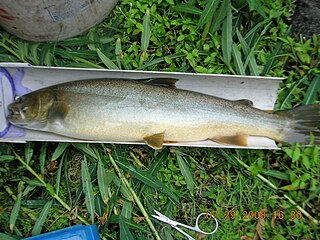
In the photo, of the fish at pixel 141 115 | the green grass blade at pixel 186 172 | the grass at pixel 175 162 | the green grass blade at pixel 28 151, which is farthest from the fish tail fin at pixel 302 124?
the green grass blade at pixel 28 151

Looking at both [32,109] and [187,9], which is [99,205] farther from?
[187,9]

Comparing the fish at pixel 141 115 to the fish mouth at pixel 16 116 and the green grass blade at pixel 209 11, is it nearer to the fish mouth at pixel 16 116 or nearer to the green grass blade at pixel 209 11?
the fish mouth at pixel 16 116

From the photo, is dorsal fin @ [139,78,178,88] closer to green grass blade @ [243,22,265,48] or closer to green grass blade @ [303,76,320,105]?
green grass blade @ [243,22,265,48]

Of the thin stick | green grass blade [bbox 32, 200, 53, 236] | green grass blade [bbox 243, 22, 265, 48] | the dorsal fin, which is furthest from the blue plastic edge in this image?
green grass blade [bbox 243, 22, 265, 48]

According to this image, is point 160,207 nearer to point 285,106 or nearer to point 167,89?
point 167,89

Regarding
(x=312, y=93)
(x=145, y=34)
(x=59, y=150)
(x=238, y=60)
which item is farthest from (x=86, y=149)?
(x=312, y=93)

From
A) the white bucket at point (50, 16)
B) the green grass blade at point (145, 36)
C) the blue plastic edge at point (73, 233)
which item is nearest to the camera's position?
the white bucket at point (50, 16)
